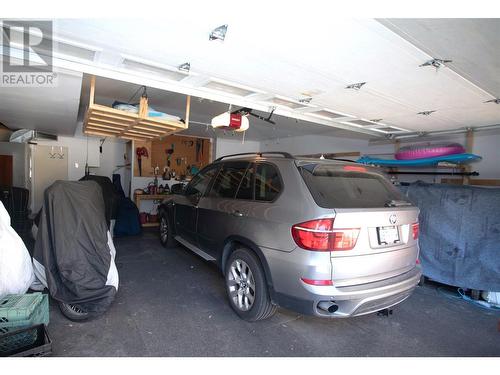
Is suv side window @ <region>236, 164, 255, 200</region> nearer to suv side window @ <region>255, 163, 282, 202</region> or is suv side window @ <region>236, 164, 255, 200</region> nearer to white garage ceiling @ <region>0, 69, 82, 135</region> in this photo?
suv side window @ <region>255, 163, 282, 202</region>

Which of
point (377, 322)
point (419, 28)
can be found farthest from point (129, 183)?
point (419, 28)

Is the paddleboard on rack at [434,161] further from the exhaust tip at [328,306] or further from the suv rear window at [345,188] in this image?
the exhaust tip at [328,306]

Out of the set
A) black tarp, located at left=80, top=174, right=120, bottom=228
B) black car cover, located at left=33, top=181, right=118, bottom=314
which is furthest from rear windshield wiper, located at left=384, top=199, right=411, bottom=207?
black tarp, located at left=80, top=174, right=120, bottom=228

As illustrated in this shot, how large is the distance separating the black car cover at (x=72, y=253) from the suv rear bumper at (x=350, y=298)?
1714 mm

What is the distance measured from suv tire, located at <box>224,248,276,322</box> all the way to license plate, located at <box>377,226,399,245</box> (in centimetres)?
105

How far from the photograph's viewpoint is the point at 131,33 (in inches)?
80.7

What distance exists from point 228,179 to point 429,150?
4378 millimetres

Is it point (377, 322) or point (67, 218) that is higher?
point (67, 218)

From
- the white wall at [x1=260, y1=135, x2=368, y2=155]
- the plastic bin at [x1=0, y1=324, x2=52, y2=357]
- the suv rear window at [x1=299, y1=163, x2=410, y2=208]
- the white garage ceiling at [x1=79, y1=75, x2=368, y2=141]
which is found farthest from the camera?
the white wall at [x1=260, y1=135, x2=368, y2=155]

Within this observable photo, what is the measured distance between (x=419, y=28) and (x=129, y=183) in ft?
24.3

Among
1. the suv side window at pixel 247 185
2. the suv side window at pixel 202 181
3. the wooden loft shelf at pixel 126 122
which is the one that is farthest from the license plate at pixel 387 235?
the wooden loft shelf at pixel 126 122

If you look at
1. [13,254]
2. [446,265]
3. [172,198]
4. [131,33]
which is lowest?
[446,265]

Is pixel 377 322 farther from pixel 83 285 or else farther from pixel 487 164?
pixel 487 164

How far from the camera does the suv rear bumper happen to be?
1.99 meters
